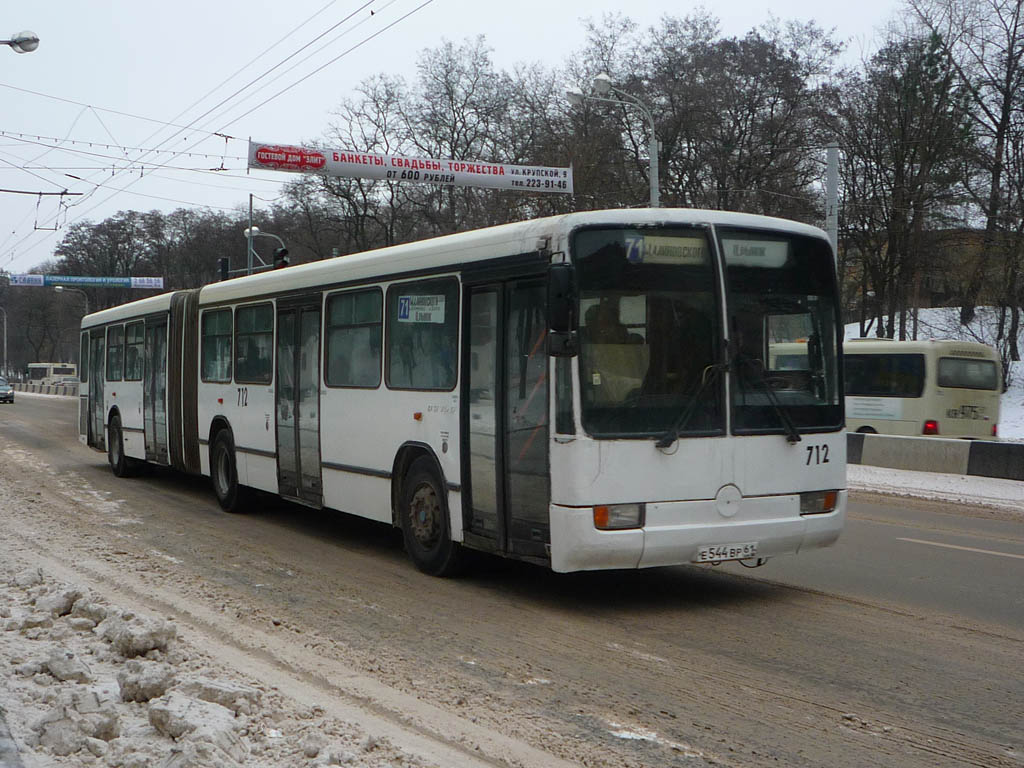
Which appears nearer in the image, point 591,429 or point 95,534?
point 591,429

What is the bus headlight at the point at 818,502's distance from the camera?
8078 mm

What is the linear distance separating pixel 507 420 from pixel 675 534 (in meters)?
1.42

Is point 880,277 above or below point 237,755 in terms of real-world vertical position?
above

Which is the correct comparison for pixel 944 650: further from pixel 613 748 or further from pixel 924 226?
pixel 924 226

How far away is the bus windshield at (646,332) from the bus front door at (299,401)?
4397 millimetres

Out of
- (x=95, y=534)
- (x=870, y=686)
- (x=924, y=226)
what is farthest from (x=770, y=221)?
(x=924, y=226)

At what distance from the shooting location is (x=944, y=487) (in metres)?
16.4

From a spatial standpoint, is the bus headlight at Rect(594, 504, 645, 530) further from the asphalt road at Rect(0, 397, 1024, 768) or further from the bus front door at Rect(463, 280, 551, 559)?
the asphalt road at Rect(0, 397, 1024, 768)

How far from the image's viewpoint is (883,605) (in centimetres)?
782

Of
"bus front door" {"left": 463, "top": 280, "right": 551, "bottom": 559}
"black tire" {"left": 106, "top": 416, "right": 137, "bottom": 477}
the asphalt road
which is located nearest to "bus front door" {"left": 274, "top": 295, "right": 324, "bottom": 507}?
the asphalt road

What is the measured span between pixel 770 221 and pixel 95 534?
288 inches

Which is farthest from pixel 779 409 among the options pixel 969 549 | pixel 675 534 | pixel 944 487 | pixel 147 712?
pixel 944 487

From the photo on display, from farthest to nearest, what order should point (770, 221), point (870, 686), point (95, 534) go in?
point (95, 534), point (770, 221), point (870, 686)

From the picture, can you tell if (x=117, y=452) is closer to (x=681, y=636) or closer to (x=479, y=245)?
(x=479, y=245)
